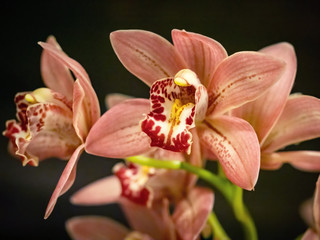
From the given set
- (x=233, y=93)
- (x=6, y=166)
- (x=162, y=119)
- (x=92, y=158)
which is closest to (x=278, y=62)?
(x=233, y=93)

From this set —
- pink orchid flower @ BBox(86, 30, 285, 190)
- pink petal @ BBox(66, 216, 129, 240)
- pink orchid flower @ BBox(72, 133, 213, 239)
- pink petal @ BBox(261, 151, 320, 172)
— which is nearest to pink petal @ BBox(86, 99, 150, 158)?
pink orchid flower @ BBox(86, 30, 285, 190)

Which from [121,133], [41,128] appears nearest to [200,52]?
[121,133]

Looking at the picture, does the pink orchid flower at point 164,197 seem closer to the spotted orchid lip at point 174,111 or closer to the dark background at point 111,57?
the spotted orchid lip at point 174,111

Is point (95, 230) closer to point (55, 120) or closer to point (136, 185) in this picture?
point (136, 185)

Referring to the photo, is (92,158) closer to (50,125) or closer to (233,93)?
(50,125)

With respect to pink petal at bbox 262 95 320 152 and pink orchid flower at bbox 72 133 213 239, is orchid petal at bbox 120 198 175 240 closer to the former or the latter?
pink orchid flower at bbox 72 133 213 239

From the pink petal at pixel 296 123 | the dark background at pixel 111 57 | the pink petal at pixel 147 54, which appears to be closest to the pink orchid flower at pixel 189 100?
the pink petal at pixel 147 54
